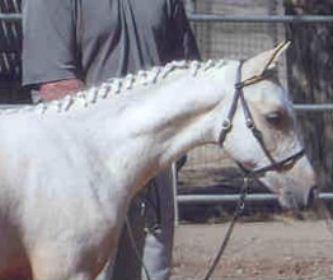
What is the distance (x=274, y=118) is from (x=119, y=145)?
58cm

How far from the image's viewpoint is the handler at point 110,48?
6.03 m

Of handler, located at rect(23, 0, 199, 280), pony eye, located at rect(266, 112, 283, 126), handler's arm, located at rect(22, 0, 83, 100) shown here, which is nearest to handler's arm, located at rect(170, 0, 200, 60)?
handler, located at rect(23, 0, 199, 280)

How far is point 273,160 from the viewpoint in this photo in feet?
17.8

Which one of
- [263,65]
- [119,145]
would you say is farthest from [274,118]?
[119,145]

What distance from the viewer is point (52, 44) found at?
237 inches

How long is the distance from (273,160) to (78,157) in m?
0.72

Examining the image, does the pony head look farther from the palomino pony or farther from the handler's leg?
the handler's leg

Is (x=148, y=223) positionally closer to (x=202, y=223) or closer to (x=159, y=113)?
(x=159, y=113)

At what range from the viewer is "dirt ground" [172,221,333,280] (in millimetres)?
9570

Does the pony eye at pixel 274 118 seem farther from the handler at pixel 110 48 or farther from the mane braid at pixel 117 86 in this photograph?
the handler at pixel 110 48

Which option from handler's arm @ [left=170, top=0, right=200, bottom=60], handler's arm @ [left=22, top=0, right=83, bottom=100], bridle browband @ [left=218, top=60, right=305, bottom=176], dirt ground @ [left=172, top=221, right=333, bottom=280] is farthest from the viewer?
dirt ground @ [left=172, top=221, right=333, bottom=280]

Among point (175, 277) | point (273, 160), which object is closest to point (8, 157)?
point (273, 160)

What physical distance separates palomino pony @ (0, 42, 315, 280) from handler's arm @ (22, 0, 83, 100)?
546 mm

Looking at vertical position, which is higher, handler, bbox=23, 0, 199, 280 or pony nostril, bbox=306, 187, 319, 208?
handler, bbox=23, 0, 199, 280
